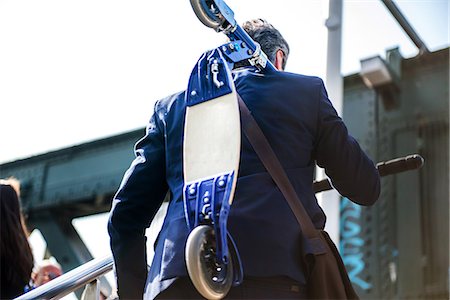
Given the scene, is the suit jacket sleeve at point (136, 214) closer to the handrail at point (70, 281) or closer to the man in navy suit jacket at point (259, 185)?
the man in navy suit jacket at point (259, 185)

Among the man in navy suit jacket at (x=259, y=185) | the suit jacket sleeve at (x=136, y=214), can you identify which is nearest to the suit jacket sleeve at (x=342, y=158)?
the man in navy suit jacket at (x=259, y=185)

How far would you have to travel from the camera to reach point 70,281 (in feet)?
11.8

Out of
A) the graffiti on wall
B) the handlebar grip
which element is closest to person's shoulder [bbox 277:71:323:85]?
the handlebar grip

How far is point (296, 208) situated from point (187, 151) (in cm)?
36

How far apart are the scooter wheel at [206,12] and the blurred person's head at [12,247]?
5.16 ft

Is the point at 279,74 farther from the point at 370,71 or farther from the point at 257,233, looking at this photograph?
the point at 370,71

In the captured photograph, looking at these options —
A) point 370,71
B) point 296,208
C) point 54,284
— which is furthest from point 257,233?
point 370,71

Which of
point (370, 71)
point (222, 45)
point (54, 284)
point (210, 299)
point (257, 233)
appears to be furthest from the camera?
point (370, 71)

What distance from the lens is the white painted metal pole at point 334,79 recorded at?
427cm

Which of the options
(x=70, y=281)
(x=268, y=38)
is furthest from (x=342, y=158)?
(x=70, y=281)

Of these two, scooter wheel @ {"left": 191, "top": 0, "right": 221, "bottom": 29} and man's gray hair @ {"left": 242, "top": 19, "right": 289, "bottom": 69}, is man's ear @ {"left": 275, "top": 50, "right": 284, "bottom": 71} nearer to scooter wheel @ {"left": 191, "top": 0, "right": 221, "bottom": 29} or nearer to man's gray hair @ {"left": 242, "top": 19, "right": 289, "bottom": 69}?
man's gray hair @ {"left": 242, "top": 19, "right": 289, "bottom": 69}

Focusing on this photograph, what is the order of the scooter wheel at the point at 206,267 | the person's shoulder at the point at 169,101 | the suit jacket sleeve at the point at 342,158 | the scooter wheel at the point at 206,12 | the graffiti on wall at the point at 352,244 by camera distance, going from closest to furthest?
the scooter wheel at the point at 206,267
the scooter wheel at the point at 206,12
the suit jacket sleeve at the point at 342,158
the person's shoulder at the point at 169,101
the graffiti on wall at the point at 352,244

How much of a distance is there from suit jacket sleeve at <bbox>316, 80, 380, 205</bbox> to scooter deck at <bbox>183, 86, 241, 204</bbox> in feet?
1.23

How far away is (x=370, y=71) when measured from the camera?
8.49 meters
